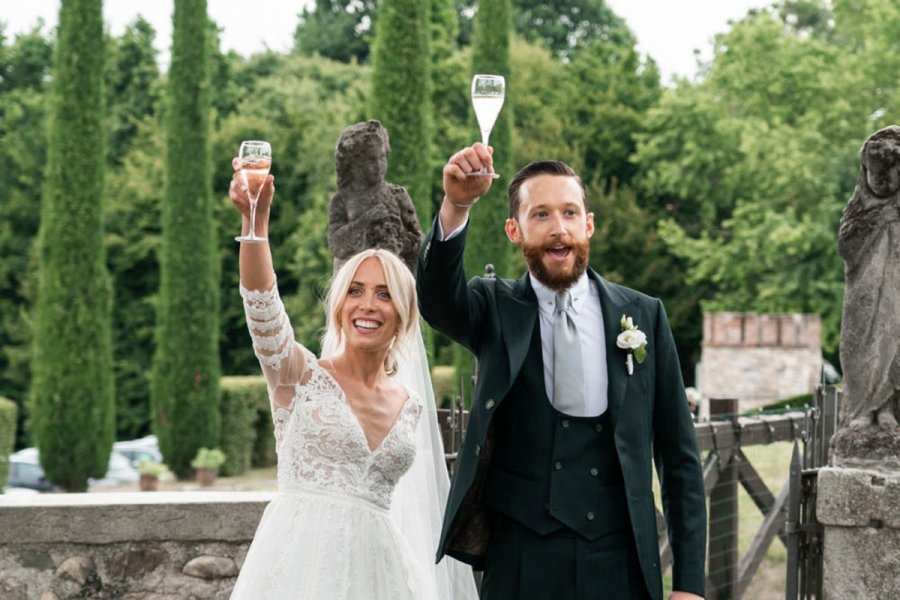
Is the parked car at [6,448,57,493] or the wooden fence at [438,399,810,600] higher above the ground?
the wooden fence at [438,399,810,600]

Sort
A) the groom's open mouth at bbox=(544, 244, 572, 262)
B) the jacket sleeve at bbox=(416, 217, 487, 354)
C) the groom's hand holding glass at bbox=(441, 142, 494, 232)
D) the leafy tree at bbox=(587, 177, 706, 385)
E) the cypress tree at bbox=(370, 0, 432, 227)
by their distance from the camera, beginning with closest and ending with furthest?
the groom's hand holding glass at bbox=(441, 142, 494, 232), the jacket sleeve at bbox=(416, 217, 487, 354), the groom's open mouth at bbox=(544, 244, 572, 262), the cypress tree at bbox=(370, 0, 432, 227), the leafy tree at bbox=(587, 177, 706, 385)

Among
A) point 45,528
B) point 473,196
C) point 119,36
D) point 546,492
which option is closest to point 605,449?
point 546,492

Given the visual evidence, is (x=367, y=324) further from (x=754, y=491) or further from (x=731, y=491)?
(x=754, y=491)

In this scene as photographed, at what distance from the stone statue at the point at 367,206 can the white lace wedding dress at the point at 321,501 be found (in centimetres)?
173

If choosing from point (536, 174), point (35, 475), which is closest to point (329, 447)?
point (536, 174)

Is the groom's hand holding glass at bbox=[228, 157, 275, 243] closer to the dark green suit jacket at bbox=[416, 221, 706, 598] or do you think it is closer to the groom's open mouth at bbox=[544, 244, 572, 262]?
the dark green suit jacket at bbox=[416, 221, 706, 598]

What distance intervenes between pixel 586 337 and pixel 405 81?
16020 millimetres

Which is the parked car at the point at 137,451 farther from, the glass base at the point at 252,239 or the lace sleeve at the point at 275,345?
the glass base at the point at 252,239

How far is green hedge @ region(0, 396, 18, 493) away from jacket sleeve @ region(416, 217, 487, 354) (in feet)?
47.5

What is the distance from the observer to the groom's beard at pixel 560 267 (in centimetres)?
308

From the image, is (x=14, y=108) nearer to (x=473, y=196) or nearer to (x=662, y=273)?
(x=662, y=273)

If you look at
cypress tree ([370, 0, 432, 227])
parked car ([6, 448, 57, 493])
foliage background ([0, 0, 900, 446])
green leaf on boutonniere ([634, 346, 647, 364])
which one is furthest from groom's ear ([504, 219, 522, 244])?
foliage background ([0, 0, 900, 446])

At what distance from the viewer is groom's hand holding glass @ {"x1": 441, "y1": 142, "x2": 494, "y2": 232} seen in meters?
2.80

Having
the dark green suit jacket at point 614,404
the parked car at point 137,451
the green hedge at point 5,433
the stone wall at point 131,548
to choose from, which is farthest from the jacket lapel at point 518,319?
the parked car at point 137,451
